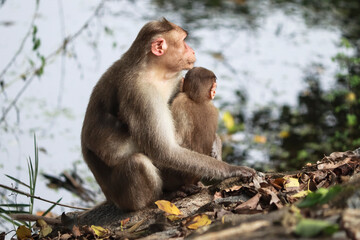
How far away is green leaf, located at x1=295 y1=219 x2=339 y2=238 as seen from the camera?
258cm

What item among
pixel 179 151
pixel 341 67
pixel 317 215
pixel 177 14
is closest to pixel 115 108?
pixel 179 151

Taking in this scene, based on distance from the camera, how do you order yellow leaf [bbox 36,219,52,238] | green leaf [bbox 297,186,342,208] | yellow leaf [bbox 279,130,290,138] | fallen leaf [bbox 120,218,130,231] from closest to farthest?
green leaf [bbox 297,186,342,208]
fallen leaf [bbox 120,218,130,231]
yellow leaf [bbox 36,219,52,238]
yellow leaf [bbox 279,130,290,138]

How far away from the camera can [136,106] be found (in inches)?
180

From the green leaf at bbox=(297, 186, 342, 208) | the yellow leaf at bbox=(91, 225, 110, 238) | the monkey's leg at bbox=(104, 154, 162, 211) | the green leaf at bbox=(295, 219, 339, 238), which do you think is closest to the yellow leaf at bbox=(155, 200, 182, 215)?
the monkey's leg at bbox=(104, 154, 162, 211)

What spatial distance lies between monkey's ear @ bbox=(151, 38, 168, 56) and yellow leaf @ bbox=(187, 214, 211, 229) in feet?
5.30

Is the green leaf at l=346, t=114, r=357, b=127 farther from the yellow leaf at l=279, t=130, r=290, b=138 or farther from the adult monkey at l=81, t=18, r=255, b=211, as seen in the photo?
the adult monkey at l=81, t=18, r=255, b=211

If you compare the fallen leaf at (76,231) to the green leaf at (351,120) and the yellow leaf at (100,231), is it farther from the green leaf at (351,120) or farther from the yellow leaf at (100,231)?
the green leaf at (351,120)

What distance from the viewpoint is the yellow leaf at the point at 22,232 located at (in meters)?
4.84

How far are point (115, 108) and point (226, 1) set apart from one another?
10.1 meters

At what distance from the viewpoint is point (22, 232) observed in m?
4.86

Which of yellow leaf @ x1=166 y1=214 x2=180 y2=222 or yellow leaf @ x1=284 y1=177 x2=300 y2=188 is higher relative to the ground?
yellow leaf @ x1=284 y1=177 x2=300 y2=188

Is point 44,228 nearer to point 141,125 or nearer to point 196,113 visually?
point 141,125

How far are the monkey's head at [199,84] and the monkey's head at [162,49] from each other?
0.11 m

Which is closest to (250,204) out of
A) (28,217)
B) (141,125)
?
(141,125)
